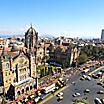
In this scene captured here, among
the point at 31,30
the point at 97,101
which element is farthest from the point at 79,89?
the point at 31,30

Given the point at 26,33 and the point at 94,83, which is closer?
the point at 94,83

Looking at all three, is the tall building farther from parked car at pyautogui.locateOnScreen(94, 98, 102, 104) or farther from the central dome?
the central dome

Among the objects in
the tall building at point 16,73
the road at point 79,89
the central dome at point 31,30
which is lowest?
the road at point 79,89

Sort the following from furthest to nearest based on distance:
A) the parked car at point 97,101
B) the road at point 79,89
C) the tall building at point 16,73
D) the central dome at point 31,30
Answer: the central dome at point 31,30 < the tall building at point 16,73 < the road at point 79,89 < the parked car at point 97,101

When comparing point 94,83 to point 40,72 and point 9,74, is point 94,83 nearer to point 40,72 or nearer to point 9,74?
point 40,72

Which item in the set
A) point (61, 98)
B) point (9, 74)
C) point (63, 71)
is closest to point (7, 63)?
point (9, 74)

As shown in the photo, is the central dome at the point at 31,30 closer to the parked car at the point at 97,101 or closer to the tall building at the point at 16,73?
the tall building at the point at 16,73

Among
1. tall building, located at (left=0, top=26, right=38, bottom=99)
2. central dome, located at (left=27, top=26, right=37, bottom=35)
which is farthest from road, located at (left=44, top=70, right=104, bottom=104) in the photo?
central dome, located at (left=27, top=26, right=37, bottom=35)

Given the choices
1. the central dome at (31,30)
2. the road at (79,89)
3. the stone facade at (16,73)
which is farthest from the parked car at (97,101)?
the central dome at (31,30)

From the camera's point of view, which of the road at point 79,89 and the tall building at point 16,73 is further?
the tall building at point 16,73
